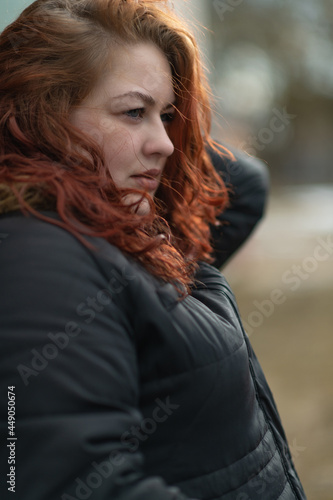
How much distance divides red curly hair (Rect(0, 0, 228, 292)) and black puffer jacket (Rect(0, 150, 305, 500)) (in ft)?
0.22

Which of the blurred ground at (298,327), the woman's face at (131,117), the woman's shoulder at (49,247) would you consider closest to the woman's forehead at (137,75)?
the woman's face at (131,117)

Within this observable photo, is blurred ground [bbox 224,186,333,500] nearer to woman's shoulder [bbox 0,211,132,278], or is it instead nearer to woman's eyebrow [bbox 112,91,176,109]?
woman's eyebrow [bbox 112,91,176,109]

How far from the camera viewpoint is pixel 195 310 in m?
1.20

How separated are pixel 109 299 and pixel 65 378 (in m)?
0.16

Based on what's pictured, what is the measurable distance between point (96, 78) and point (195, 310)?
1.99ft

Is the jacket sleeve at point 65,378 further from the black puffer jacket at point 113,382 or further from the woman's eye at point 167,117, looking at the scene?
the woman's eye at point 167,117

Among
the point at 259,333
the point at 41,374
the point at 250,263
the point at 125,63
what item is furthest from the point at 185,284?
the point at 250,263

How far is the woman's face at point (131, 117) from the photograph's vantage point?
54.3 inches

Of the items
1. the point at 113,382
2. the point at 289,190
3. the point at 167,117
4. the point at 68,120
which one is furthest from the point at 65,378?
the point at 289,190

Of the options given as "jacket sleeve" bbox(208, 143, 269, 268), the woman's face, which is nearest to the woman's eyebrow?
the woman's face

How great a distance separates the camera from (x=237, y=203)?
A: 7.66 ft

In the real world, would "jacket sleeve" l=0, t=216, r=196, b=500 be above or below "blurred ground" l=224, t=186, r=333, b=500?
above

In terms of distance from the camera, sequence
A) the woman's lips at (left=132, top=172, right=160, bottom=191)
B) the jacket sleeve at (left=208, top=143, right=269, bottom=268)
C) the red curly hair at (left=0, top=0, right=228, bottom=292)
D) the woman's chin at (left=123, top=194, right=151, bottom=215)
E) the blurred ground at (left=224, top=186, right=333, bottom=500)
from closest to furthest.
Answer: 1. the red curly hair at (left=0, top=0, right=228, bottom=292)
2. the woman's chin at (left=123, top=194, right=151, bottom=215)
3. the woman's lips at (left=132, top=172, right=160, bottom=191)
4. the jacket sleeve at (left=208, top=143, right=269, bottom=268)
5. the blurred ground at (left=224, top=186, right=333, bottom=500)

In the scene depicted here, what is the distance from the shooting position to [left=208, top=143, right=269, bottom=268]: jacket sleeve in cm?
230
